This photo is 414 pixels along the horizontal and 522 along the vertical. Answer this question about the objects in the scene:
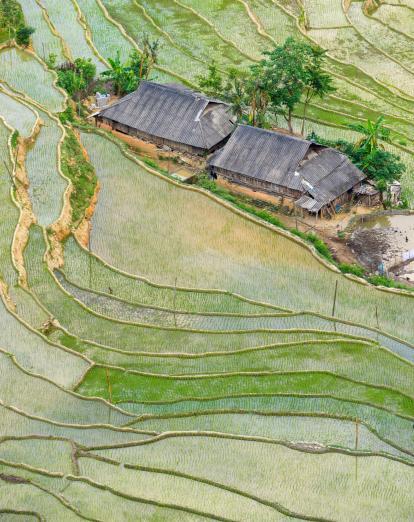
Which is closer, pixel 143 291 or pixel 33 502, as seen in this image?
pixel 33 502

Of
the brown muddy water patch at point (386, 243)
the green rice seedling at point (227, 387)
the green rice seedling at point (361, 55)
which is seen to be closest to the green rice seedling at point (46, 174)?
the green rice seedling at point (227, 387)

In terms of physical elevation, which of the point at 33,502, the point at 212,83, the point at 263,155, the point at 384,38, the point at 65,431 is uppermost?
the point at 212,83

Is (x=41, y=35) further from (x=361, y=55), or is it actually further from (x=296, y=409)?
(x=296, y=409)

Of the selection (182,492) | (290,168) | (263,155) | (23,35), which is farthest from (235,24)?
(182,492)

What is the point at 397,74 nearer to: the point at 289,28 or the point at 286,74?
the point at 289,28

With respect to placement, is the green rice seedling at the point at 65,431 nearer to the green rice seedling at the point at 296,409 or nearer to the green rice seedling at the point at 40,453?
the green rice seedling at the point at 40,453

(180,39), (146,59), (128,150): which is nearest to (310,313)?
(128,150)
